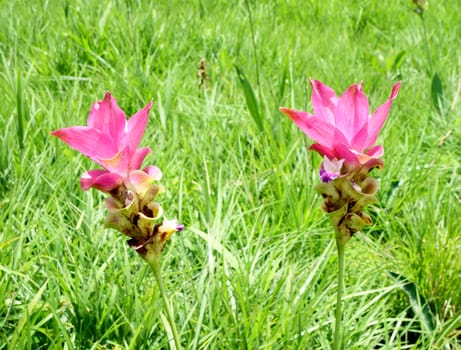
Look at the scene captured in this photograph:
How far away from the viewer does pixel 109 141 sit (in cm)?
80

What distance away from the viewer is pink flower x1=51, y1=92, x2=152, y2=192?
0.78 m

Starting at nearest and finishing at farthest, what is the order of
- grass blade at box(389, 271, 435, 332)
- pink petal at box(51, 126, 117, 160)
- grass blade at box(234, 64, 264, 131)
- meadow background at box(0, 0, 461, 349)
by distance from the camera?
pink petal at box(51, 126, 117, 160), meadow background at box(0, 0, 461, 349), grass blade at box(389, 271, 435, 332), grass blade at box(234, 64, 264, 131)

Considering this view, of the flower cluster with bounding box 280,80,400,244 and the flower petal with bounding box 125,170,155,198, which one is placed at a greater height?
the flower cluster with bounding box 280,80,400,244

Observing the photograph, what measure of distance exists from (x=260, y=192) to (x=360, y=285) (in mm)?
491

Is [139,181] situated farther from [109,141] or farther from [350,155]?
[350,155]

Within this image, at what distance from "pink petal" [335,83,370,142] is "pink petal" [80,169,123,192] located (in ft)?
0.93

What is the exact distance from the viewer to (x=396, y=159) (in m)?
1.90

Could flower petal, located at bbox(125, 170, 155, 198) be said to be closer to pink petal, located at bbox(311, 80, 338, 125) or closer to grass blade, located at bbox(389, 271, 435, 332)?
pink petal, located at bbox(311, 80, 338, 125)

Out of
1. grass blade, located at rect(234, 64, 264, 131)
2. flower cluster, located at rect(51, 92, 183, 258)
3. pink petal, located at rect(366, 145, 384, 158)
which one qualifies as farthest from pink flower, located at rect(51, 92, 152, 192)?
grass blade, located at rect(234, 64, 264, 131)

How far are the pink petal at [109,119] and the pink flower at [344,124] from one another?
0.20 metres

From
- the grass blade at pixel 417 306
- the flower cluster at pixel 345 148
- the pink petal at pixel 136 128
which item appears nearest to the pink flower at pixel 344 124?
the flower cluster at pixel 345 148

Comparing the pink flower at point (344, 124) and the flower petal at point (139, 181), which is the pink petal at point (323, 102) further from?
the flower petal at point (139, 181)

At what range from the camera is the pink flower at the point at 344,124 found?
79 centimetres

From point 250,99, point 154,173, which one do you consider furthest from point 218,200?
point 154,173
